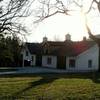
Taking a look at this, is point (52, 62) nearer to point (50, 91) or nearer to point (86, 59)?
point (86, 59)

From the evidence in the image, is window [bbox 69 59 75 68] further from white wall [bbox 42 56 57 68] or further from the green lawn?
the green lawn

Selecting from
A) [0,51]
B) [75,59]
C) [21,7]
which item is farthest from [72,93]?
[75,59]

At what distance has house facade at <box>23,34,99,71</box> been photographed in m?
71.9

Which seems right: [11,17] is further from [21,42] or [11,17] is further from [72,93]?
[72,93]

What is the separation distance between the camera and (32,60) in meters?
87.9

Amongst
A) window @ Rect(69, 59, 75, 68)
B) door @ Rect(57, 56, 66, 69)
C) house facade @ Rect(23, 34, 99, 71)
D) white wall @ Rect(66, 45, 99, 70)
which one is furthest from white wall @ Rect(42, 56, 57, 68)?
window @ Rect(69, 59, 75, 68)

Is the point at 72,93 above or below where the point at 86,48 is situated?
below

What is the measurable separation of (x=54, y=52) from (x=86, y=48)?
7.97m

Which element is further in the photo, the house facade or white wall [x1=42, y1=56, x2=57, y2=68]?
white wall [x1=42, y1=56, x2=57, y2=68]

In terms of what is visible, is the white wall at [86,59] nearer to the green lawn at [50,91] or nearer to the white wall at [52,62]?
the white wall at [52,62]

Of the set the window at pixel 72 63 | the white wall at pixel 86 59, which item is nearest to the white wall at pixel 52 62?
the white wall at pixel 86 59

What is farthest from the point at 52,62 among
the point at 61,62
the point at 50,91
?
the point at 50,91

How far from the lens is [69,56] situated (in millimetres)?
72375

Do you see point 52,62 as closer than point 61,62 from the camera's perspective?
No
